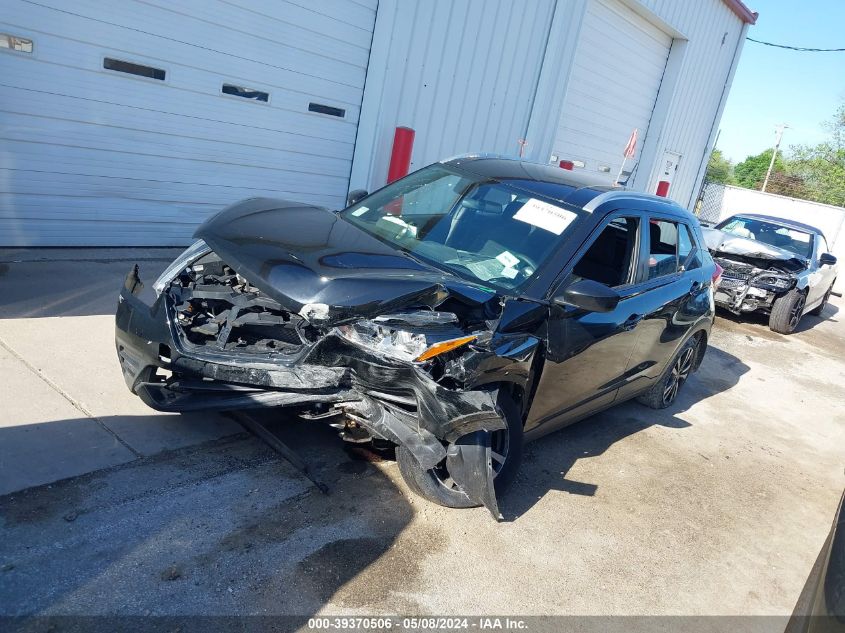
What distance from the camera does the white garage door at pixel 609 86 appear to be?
41.5ft

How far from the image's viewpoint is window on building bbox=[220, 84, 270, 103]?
24.1 feet

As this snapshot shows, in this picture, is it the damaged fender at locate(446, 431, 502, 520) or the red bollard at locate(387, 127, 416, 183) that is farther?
the red bollard at locate(387, 127, 416, 183)

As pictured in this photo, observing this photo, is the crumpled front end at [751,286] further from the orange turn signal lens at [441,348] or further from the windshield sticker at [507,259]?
the orange turn signal lens at [441,348]

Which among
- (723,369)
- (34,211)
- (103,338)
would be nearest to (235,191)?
(34,211)

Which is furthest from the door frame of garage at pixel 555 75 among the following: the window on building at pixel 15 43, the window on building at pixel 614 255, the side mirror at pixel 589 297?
the side mirror at pixel 589 297

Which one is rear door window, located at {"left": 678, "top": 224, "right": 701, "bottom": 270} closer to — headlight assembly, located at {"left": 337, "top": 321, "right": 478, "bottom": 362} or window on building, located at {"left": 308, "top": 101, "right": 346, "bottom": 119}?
headlight assembly, located at {"left": 337, "top": 321, "right": 478, "bottom": 362}

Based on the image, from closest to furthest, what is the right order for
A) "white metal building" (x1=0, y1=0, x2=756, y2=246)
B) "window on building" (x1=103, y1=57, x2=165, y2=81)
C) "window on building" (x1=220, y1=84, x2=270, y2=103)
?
"white metal building" (x1=0, y1=0, x2=756, y2=246), "window on building" (x1=103, y1=57, x2=165, y2=81), "window on building" (x1=220, y1=84, x2=270, y2=103)

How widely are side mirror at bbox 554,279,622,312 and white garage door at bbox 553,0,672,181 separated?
8986 mm

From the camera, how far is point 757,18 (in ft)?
59.5

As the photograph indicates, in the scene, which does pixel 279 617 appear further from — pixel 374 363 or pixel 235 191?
pixel 235 191

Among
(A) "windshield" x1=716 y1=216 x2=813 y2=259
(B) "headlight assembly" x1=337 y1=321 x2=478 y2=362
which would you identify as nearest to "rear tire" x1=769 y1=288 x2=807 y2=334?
(A) "windshield" x1=716 y1=216 x2=813 y2=259

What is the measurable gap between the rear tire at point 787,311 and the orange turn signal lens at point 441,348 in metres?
8.76

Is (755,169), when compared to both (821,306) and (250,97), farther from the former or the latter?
(250,97)

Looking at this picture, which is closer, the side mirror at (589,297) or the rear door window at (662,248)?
the side mirror at (589,297)
